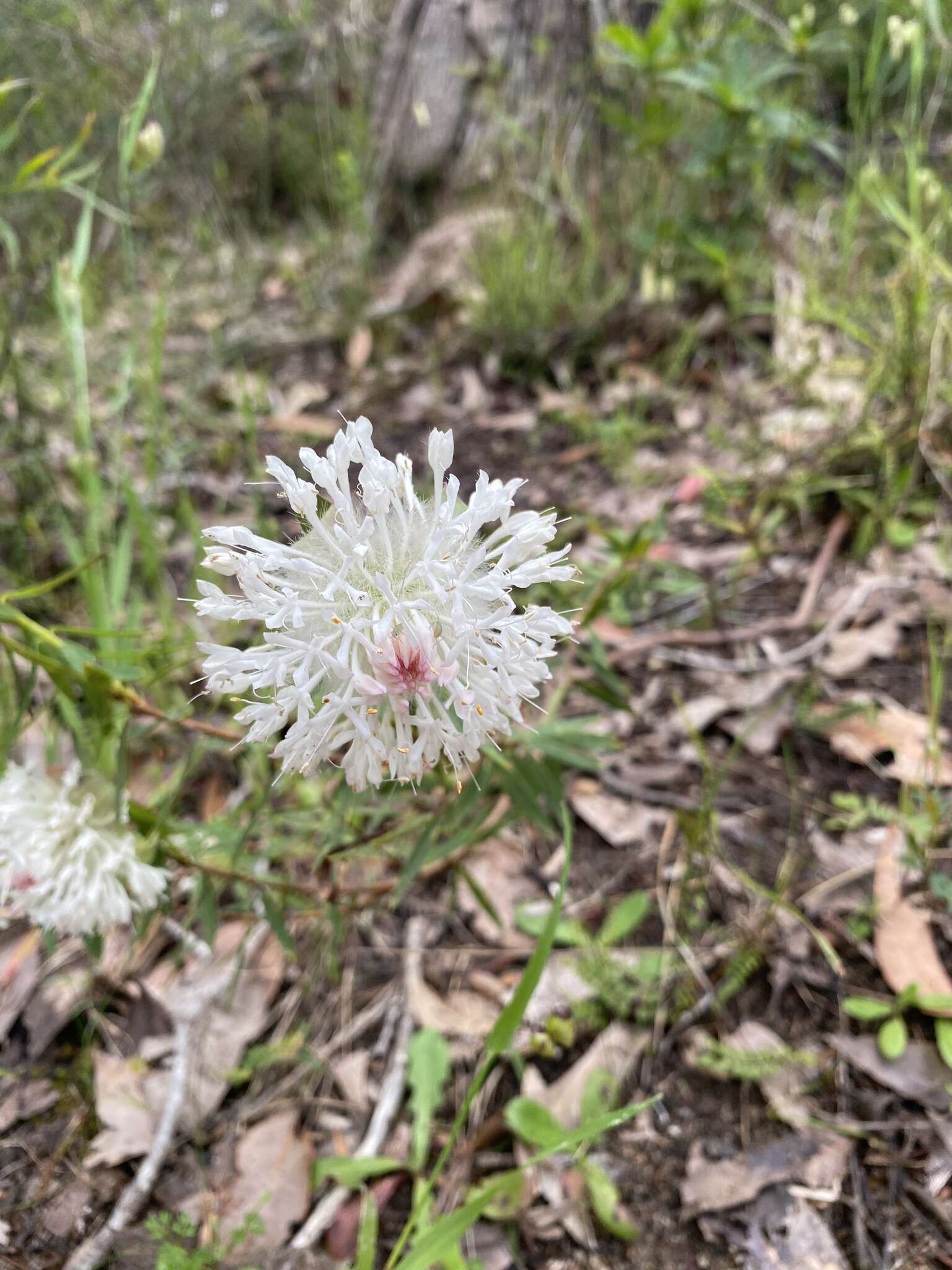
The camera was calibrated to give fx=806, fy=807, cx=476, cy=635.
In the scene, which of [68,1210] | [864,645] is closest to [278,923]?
[68,1210]

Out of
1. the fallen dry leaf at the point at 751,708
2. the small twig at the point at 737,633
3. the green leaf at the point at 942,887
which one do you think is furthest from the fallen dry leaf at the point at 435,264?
the green leaf at the point at 942,887

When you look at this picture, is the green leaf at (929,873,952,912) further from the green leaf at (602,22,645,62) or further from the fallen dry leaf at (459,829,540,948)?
the green leaf at (602,22,645,62)

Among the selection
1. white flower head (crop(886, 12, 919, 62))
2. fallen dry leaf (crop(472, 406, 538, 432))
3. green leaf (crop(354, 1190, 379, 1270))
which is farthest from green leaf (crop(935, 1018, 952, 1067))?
white flower head (crop(886, 12, 919, 62))

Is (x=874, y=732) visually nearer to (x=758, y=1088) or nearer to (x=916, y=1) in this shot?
(x=758, y=1088)

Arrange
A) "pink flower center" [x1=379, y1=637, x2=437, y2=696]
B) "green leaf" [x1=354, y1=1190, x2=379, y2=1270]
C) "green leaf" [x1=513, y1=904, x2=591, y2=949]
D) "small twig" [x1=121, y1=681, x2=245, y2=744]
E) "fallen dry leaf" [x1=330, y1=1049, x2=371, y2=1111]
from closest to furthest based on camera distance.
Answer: "pink flower center" [x1=379, y1=637, x2=437, y2=696] < "green leaf" [x1=354, y1=1190, x2=379, y2=1270] < "small twig" [x1=121, y1=681, x2=245, y2=744] < "fallen dry leaf" [x1=330, y1=1049, x2=371, y2=1111] < "green leaf" [x1=513, y1=904, x2=591, y2=949]

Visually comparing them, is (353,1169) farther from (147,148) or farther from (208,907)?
(147,148)

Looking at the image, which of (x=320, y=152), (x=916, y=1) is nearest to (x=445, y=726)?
(x=916, y=1)

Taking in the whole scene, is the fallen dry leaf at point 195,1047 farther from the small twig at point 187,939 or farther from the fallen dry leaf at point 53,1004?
the fallen dry leaf at point 53,1004
